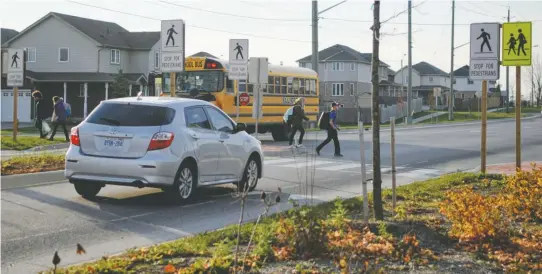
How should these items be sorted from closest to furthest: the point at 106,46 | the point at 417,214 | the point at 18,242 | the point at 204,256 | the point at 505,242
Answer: the point at 204,256, the point at 505,242, the point at 18,242, the point at 417,214, the point at 106,46

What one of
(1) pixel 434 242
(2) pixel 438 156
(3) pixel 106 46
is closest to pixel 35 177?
(1) pixel 434 242

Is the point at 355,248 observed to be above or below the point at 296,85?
below

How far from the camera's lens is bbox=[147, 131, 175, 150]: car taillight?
11.2 m

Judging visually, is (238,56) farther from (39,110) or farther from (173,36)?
(39,110)

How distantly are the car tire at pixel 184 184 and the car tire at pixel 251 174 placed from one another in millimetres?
1478

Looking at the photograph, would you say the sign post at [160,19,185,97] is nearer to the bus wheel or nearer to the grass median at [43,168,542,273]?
the grass median at [43,168,542,273]

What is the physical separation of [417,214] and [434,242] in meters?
2.05

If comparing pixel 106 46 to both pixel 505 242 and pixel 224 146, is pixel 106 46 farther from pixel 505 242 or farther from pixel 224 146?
pixel 505 242

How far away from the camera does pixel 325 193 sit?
13.8 meters

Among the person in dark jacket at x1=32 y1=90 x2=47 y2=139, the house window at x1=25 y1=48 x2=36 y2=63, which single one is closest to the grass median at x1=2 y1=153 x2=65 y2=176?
the person in dark jacket at x1=32 y1=90 x2=47 y2=139

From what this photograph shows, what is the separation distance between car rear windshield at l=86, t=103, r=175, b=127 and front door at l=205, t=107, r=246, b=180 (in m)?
1.20

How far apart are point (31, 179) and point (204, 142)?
3.91 meters

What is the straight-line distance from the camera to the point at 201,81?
27.5 metres

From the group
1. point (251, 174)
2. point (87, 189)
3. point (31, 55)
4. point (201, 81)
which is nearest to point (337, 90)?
point (31, 55)
